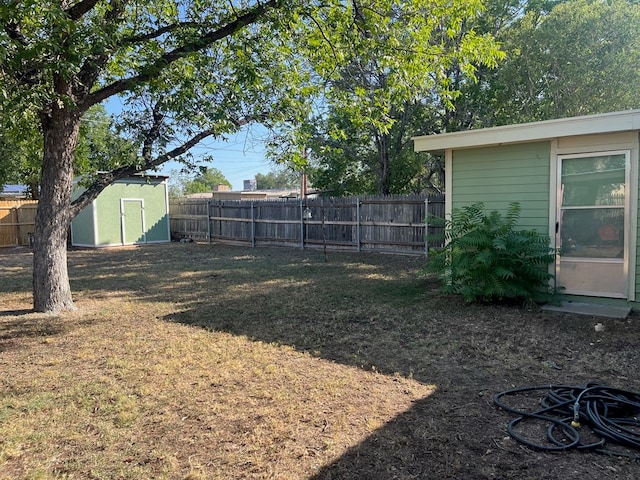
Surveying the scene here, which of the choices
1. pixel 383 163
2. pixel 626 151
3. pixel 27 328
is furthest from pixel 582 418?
pixel 383 163

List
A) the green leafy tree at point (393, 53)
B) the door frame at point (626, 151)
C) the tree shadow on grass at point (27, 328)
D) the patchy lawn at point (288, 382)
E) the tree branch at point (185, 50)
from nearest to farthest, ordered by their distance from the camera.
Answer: the patchy lawn at point (288, 382) → the tree shadow on grass at point (27, 328) → the tree branch at point (185, 50) → the door frame at point (626, 151) → the green leafy tree at point (393, 53)

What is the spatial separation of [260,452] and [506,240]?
4.45m

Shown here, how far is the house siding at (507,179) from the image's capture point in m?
6.18

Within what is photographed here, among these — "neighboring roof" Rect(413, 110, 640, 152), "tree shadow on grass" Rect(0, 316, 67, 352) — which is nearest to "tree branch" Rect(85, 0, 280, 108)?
"tree shadow on grass" Rect(0, 316, 67, 352)

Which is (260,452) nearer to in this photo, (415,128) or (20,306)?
(20,306)

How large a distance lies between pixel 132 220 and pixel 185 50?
12.4 metres

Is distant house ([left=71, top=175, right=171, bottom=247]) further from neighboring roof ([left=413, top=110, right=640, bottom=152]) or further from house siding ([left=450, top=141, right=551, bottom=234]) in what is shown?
house siding ([left=450, top=141, right=551, bottom=234])

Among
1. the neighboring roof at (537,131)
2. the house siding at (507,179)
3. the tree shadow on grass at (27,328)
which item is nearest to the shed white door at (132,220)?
the tree shadow on grass at (27,328)

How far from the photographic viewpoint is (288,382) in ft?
12.0

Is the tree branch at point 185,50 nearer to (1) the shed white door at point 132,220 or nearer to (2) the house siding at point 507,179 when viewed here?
(2) the house siding at point 507,179

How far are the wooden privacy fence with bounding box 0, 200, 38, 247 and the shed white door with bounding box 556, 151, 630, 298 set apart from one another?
17.7 m

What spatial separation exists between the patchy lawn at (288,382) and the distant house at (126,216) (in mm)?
8722

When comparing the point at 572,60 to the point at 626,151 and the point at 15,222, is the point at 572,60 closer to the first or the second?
the point at 626,151

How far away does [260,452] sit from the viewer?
8.57 ft
